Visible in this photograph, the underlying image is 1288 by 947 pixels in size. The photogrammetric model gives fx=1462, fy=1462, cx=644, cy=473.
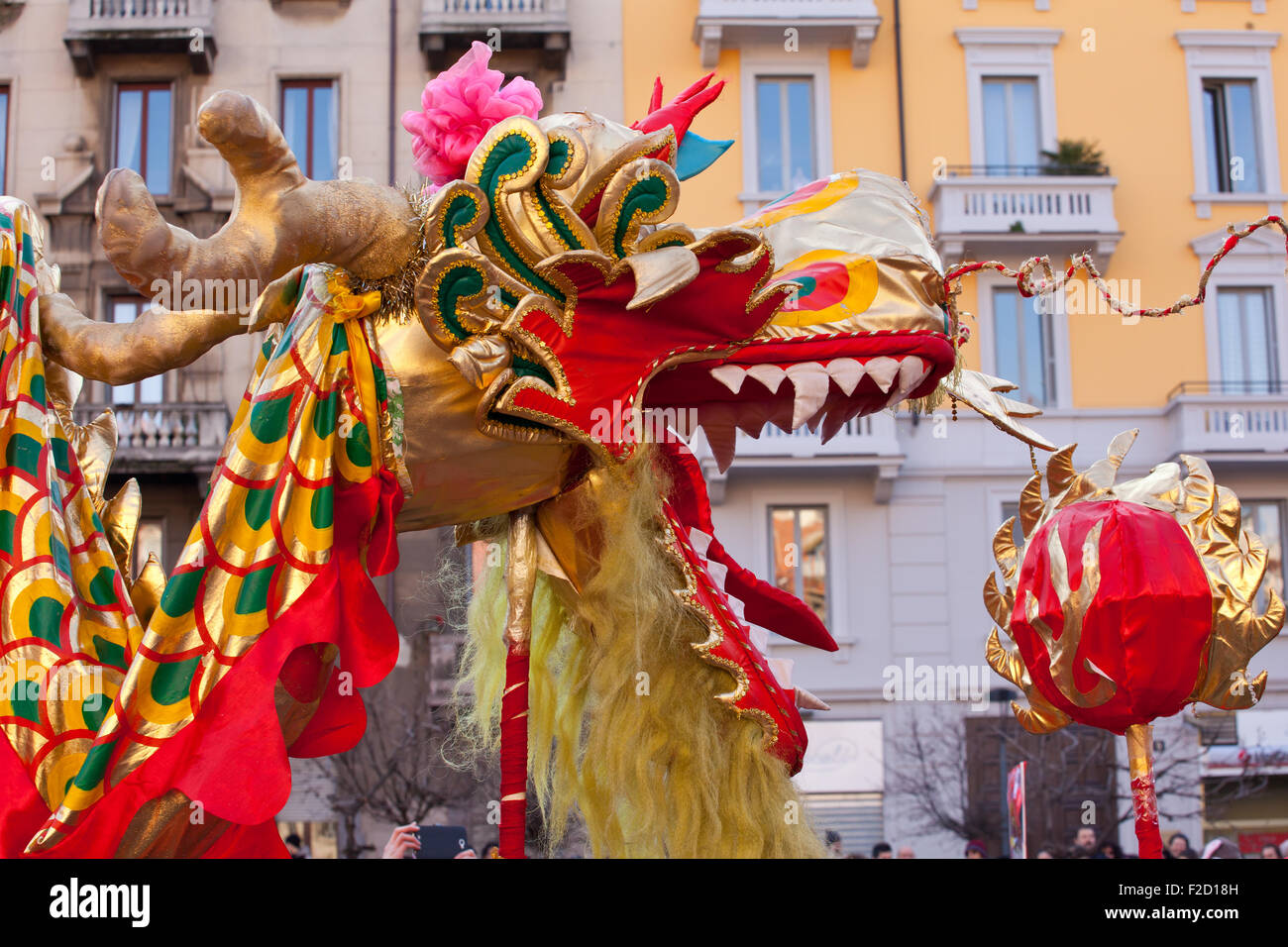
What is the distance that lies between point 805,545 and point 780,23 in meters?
6.01

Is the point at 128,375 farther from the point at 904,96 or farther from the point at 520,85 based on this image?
Result: the point at 904,96

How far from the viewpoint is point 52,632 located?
263 centimetres

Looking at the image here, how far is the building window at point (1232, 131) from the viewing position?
57.6ft

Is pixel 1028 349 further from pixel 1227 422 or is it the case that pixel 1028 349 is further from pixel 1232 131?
pixel 1232 131

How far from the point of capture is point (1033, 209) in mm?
16891

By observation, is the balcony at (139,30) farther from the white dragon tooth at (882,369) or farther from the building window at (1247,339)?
the white dragon tooth at (882,369)

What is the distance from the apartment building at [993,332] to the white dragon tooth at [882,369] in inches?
506

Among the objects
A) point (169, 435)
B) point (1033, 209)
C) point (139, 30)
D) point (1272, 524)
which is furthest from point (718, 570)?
point (139, 30)

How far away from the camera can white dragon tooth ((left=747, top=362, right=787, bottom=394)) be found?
281 cm

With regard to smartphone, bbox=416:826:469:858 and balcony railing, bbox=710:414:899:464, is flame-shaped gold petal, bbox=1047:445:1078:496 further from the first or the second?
balcony railing, bbox=710:414:899:464


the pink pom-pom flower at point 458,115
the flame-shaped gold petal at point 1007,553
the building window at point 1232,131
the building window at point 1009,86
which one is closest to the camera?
the pink pom-pom flower at point 458,115

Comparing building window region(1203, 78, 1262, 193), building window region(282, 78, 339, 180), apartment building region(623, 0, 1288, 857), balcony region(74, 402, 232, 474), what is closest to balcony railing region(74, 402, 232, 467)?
balcony region(74, 402, 232, 474)

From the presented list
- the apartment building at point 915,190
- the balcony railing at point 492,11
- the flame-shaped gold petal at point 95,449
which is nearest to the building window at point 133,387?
the apartment building at point 915,190
